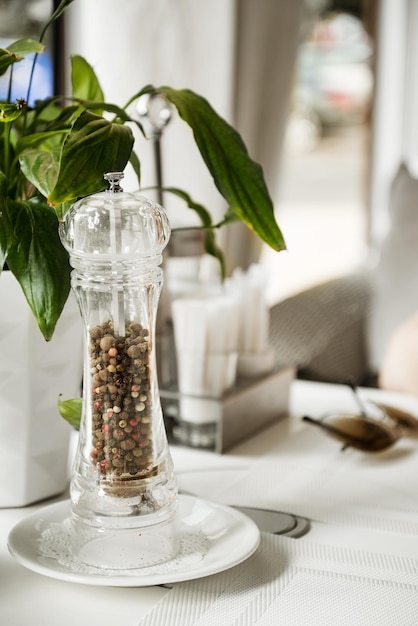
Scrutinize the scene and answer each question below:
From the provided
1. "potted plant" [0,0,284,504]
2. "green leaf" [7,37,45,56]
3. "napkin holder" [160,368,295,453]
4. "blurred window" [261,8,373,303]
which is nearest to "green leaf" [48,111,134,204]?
"potted plant" [0,0,284,504]

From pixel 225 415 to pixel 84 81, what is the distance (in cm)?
41

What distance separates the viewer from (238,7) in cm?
233

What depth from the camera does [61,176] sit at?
0.65 m

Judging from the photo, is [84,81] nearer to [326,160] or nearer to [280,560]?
[280,560]

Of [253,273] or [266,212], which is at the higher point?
[266,212]

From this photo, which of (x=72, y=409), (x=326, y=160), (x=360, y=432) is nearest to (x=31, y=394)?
(x=72, y=409)

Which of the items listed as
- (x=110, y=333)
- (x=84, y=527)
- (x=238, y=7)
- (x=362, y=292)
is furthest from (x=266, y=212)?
(x=238, y=7)

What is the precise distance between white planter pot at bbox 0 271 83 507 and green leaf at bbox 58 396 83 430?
0.06m

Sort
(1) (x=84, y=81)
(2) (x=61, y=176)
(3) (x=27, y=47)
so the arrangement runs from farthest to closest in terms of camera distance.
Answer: (1) (x=84, y=81)
(3) (x=27, y=47)
(2) (x=61, y=176)

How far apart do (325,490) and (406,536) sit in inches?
5.3

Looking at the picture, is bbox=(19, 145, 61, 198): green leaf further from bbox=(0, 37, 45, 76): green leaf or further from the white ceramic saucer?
the white ceramic saucer

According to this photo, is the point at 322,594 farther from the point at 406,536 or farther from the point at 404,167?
the point at 404,167

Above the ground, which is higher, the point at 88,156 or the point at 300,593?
the point at 88,156

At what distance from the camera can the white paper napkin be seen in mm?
627
